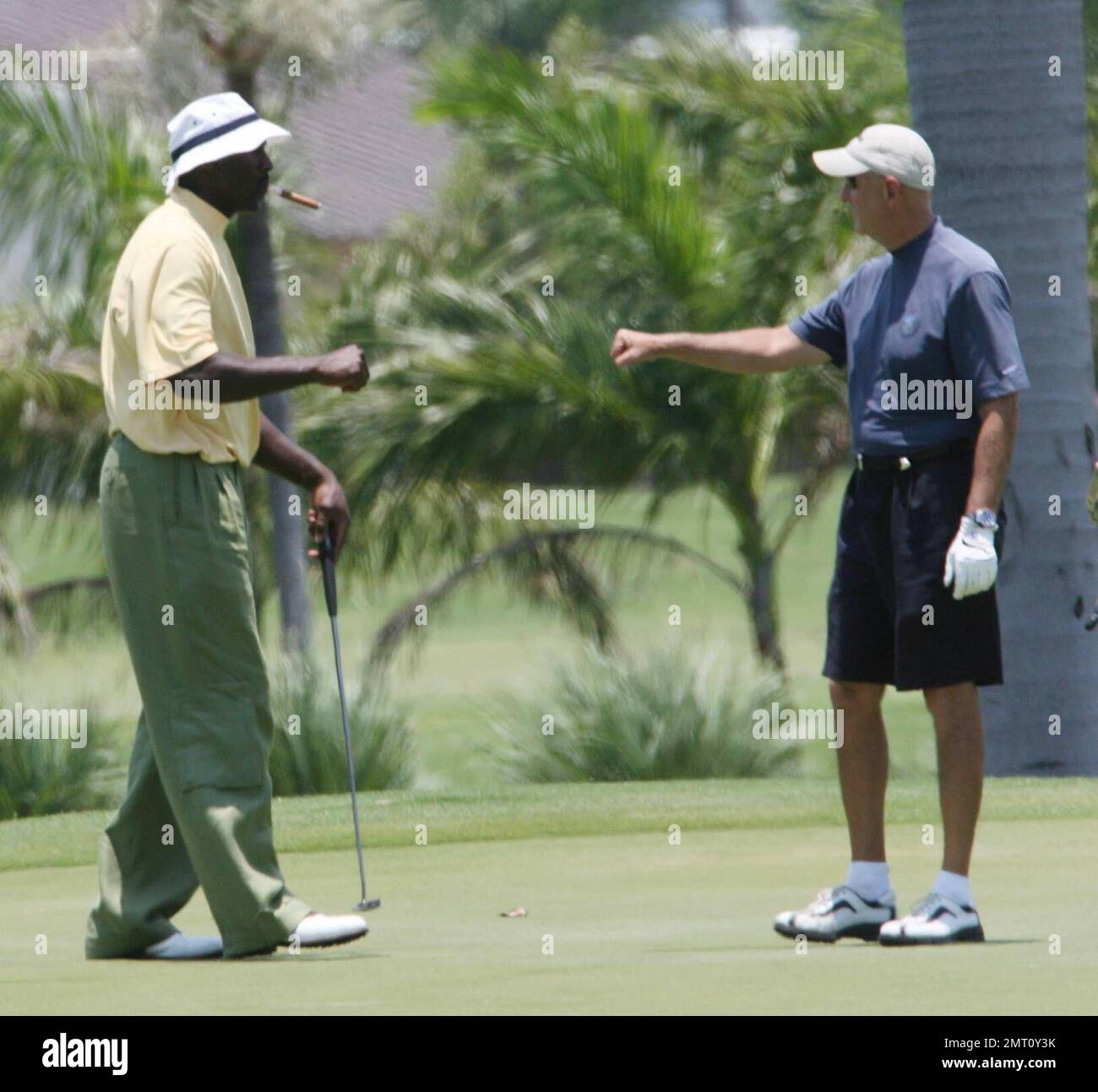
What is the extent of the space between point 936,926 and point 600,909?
1020 millimetres

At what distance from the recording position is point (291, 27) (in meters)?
14.6

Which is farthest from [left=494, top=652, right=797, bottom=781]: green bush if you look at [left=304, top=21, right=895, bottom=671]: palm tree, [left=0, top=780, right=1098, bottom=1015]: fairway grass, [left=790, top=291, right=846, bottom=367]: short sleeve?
[left=790, top=291, right=846, bottom=367]: short sleeve

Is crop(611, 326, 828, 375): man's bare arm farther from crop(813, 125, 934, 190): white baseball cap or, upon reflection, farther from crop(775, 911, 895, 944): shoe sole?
crop(775, 911, 895, 944): shoe sole

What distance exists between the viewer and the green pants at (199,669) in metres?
5.21

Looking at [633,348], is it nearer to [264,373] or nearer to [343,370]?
[343,370]

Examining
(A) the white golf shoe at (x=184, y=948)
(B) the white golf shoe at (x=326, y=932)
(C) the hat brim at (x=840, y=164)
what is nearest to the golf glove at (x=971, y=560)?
(C) the hat brim at (x=840, y=164)

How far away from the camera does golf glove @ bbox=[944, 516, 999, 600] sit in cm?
527

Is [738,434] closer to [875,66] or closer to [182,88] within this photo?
[875,66]

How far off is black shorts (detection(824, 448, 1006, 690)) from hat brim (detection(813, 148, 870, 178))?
2.25 ft

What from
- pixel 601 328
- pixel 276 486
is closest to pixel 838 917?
pixel 276 486

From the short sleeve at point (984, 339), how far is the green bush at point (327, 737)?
5.37 metres

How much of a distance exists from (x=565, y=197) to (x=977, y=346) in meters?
9.69

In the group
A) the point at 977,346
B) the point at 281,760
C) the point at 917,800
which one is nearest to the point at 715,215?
the point at 281,760

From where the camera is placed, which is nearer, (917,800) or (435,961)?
(435,961)
